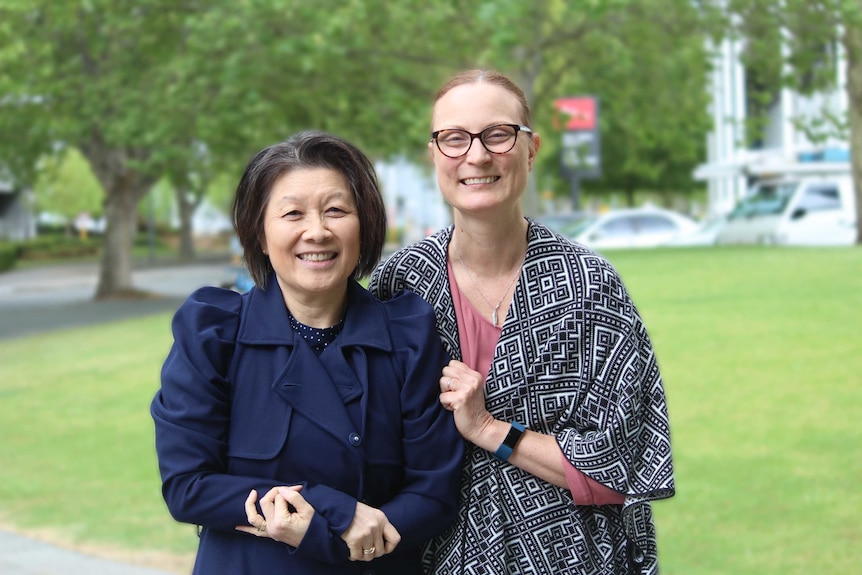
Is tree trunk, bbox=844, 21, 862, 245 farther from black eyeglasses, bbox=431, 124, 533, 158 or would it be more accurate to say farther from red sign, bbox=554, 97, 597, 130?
black eyeglasses, bbox=431, 124, 533, 158

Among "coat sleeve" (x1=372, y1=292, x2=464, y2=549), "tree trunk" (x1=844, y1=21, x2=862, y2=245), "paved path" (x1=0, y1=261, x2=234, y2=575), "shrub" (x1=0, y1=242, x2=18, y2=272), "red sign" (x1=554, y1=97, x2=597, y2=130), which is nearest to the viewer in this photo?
"coat sleeve" (x1=372, y1=292, x2=464, y2=549)

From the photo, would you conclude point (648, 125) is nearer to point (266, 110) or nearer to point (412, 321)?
point (266, 110)

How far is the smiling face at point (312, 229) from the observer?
8.86ft

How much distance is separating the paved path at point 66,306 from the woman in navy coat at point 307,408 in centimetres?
367

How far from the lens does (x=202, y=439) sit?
2.62 metres

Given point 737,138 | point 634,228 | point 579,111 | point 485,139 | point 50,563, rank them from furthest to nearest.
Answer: point 737,138 < point 634,228 < point 579,111 < point 50,563 < point 485,139

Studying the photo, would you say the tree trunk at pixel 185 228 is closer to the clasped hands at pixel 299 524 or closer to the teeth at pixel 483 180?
the teeth at pixel 483 180

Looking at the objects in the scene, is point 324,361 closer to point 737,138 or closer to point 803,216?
point 803,216

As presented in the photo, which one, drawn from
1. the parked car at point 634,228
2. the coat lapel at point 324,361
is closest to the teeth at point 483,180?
the coat lapel at point 324,361

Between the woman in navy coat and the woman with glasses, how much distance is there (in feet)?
0.28

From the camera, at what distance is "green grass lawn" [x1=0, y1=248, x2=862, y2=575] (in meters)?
6.07

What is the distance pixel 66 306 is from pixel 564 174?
1101 centimetres

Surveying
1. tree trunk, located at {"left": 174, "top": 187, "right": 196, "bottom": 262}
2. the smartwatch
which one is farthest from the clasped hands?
tree trunk, located at {"left": 174, "top": 187, "right": 196, "bottom": 262}

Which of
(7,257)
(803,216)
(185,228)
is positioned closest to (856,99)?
(803,216)
